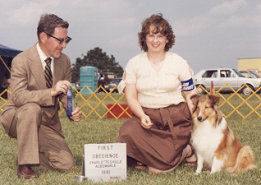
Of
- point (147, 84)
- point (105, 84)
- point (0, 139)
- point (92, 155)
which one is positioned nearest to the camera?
point (92, 155)

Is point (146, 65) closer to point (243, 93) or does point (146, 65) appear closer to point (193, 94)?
point (193, 94)

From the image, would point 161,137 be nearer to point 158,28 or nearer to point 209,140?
point 209,140

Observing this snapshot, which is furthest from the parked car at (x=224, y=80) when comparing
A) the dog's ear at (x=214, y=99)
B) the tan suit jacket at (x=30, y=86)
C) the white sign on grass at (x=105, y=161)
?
the white sign on grass at (x=105, y=161)

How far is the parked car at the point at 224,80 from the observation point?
18.2 metres

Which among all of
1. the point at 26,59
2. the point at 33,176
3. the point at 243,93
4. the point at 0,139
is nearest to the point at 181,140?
the point at 33,176

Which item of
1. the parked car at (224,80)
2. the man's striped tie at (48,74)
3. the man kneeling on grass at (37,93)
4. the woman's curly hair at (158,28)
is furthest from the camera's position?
the parked car at (224,80)

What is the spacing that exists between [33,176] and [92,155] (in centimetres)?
64

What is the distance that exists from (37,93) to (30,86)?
0.19 meters

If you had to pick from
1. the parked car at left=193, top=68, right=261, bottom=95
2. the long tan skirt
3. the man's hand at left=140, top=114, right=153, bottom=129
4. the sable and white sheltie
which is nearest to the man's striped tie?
the long tan skirt

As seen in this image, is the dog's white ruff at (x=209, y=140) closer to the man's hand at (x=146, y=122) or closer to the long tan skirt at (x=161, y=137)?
the long tan skirt at (x=161, y=137)

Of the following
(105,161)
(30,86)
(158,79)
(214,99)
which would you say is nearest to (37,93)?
(30,86)

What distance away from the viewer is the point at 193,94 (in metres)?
3.50

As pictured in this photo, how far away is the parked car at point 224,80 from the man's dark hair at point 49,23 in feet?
51.4

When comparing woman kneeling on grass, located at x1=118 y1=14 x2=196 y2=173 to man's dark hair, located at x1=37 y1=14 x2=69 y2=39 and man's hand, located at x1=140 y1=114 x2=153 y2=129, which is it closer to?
man's hand, located at x1=140 y1=114 x2=153 y2=129
